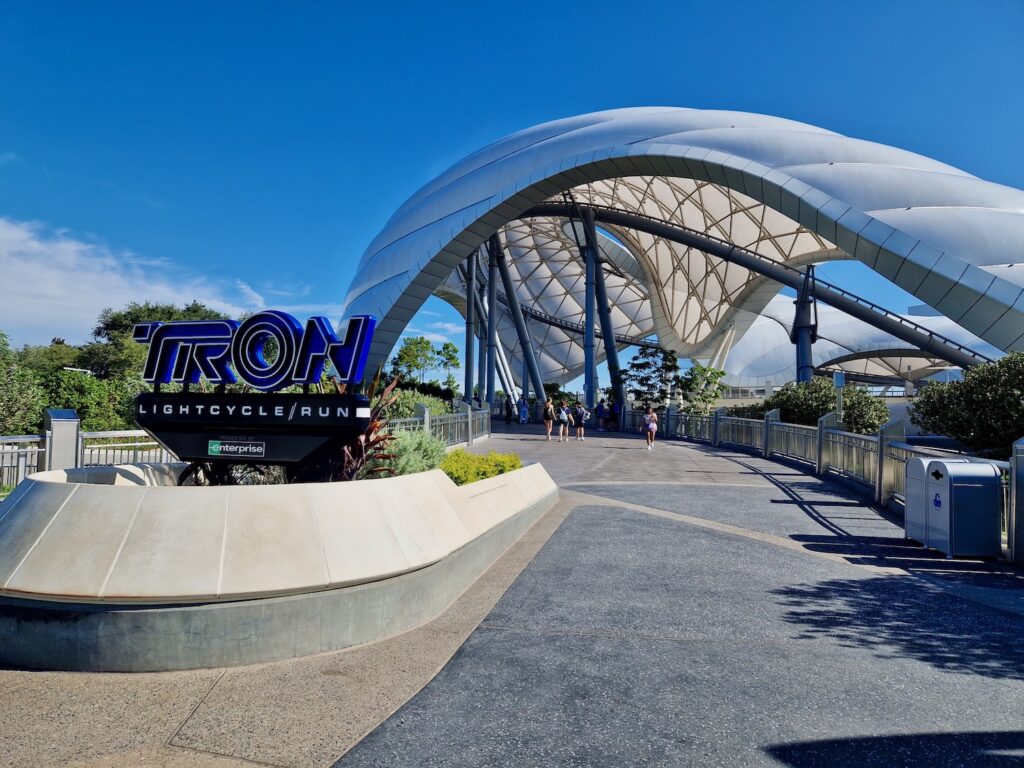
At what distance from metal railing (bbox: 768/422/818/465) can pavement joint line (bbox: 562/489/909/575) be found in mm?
8461

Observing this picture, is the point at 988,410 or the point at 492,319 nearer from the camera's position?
the point at 988,410

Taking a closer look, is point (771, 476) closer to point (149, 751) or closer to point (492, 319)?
point (149, 751)

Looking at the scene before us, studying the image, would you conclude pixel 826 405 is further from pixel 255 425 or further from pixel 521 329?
pixel 521 329

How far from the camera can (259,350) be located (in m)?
7.32

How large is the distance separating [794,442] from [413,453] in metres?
14.8

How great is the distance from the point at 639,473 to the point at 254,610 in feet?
45.0

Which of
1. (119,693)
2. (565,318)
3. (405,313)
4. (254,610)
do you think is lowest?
(119,693)

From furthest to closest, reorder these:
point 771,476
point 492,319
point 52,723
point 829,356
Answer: point 829,356
point 492,319
point 771,476
point 52,723

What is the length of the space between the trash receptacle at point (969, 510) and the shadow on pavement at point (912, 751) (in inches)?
215

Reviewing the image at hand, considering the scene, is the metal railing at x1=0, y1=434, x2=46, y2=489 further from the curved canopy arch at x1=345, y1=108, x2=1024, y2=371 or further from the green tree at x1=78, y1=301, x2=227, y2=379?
the green tree at x1=78, y1=301, x2=227, y2=379

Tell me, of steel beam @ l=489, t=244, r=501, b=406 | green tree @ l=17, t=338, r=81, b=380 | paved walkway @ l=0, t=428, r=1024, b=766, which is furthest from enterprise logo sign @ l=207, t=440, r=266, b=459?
green tree @ l=17, t=338, r=81, b=380

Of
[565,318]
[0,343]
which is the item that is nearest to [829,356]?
[565,318]

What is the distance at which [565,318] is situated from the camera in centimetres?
8012

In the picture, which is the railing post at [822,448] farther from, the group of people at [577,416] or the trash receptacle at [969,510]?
the group of people at [577,416]
